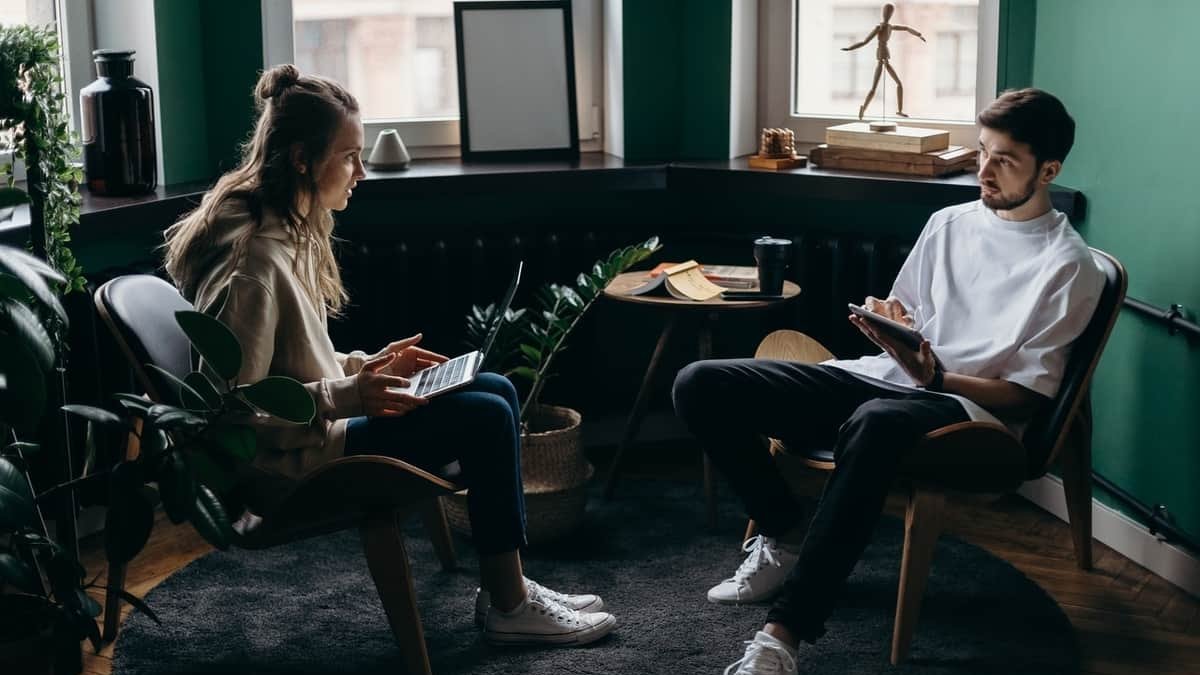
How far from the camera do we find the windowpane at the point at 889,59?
3670mm

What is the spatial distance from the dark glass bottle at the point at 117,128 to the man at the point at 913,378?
1413mm

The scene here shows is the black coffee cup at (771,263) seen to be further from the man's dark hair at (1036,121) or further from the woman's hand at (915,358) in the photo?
the man's dark hair at (1036,121)

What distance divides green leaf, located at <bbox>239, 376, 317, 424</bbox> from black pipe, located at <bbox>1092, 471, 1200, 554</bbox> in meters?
1.91

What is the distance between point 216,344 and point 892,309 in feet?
5.00

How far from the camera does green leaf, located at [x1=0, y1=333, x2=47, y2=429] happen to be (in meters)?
2.08

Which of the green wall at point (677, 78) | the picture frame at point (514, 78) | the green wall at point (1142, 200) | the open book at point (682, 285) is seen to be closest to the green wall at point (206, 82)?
the picture frame at point (514, 78)

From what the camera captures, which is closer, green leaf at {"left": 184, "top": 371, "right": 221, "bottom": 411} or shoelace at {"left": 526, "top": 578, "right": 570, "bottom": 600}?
green leaf at {"left": 184, "top": 371, "right": 221, "bottom": 411}

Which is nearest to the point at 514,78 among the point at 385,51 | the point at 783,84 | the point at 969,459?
the point at 385,51

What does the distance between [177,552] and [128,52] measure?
1.17 metres

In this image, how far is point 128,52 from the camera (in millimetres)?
3188

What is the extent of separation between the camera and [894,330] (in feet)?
8.94

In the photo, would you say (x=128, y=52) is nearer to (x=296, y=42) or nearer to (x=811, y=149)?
(x=296, y=42)

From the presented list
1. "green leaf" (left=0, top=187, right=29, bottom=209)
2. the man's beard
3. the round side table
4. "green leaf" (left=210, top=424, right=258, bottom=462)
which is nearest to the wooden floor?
the round side table

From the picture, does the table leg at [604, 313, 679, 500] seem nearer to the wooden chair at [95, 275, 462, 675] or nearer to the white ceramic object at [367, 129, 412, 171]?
the white ceramic object at [367, 129, 412, 171]
